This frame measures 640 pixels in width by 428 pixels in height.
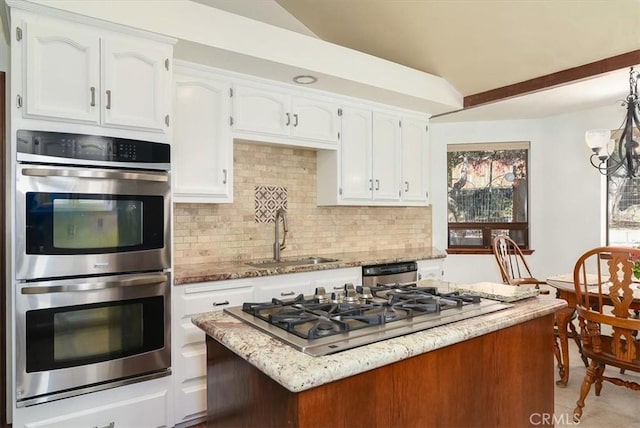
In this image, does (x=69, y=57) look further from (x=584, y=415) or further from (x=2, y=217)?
(x=584, y=415)

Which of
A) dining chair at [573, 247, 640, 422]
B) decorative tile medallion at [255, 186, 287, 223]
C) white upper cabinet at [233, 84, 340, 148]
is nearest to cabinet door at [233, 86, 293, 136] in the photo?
white upper cabinet at [233, 84, 340, 148]


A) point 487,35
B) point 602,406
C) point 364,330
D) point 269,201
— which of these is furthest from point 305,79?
point 602,406

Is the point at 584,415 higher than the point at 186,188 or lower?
lower

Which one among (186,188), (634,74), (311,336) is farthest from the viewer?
(634,74)

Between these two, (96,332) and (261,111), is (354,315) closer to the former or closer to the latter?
(96,332)

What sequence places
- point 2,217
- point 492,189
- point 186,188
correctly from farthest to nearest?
point 492,189, point 186,188, point 2,217

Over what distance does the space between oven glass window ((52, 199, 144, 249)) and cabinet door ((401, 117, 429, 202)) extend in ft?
8.66

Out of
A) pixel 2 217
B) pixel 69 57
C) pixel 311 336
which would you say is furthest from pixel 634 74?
pixel 2 217

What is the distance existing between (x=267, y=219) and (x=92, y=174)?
62.8 inches

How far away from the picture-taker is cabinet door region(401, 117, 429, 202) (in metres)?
4.02

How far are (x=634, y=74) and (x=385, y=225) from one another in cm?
247

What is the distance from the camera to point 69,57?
2.06 m

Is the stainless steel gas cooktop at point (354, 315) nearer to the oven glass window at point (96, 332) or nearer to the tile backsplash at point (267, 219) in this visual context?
the oven glass window at point (96, 332)

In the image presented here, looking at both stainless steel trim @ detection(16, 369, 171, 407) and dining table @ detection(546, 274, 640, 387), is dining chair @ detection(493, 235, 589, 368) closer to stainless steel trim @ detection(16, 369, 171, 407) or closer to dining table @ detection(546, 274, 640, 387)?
dining table @ detection(546, 274, 640, 387)
